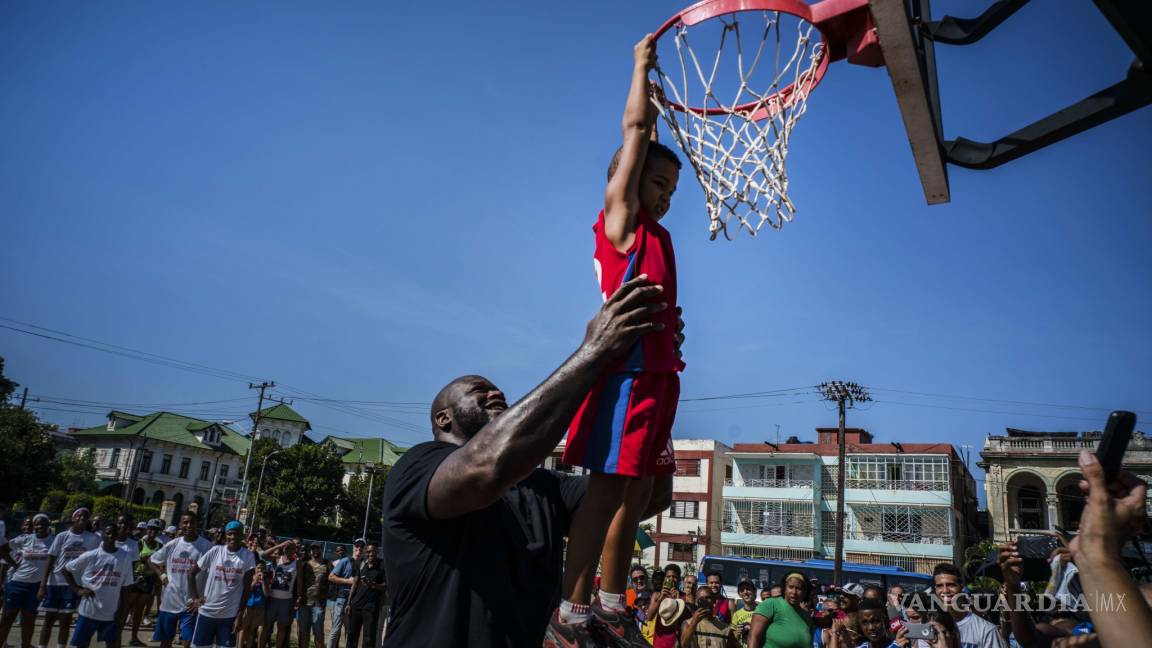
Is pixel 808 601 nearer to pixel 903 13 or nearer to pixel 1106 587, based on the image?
pixel 903 13

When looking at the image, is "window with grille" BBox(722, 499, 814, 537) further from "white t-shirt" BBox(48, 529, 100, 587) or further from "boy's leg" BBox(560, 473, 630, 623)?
"boy's leg" BBox(560, 473, 630, 623)

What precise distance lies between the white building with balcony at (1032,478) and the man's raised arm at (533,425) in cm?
4883

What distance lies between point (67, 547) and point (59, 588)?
1.94 ft

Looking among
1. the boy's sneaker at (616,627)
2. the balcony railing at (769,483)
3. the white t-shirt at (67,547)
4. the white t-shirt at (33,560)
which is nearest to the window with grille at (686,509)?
the balcony railing at (769,483)

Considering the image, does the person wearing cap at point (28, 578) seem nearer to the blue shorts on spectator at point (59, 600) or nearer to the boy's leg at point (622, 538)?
the blue shorts on spectator at point (59, 600)

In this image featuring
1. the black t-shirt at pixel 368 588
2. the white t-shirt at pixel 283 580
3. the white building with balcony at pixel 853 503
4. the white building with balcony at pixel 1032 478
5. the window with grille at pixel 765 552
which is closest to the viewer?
the black t-shirt at pixel 368 588

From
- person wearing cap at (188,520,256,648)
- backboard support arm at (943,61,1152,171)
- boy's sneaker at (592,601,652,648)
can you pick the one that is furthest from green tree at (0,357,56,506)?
backboard support arm at (943,61,1152,171)

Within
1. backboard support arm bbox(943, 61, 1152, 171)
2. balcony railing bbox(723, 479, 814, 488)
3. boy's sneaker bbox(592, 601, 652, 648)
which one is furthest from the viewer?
balcony railing bbox(723, 479, 814, 488)

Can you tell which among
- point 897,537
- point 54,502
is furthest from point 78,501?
point 897,537

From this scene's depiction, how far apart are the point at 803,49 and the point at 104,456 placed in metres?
79.0

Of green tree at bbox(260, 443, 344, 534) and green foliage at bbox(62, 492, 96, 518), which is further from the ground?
green tree at bbox(260, 443, 344, 534)

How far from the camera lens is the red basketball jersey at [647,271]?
2873 millimetres

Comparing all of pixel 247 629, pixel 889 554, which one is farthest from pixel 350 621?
pixel 889 554

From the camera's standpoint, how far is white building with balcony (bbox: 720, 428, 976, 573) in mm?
46219
